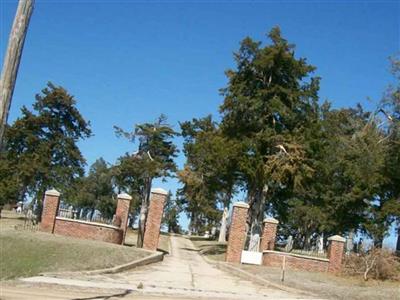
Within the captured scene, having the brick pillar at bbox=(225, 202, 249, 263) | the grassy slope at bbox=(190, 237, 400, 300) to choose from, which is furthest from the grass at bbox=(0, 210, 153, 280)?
the grassy slope at bbox=(190, 237, 400, 300)

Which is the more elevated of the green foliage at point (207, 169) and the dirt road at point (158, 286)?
the green foliage at point (207, 169)

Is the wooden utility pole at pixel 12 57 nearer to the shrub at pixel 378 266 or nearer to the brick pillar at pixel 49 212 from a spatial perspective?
the shrub at pixel 378 266

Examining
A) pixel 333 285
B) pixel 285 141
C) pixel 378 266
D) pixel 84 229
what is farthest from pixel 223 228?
pixel 333 285

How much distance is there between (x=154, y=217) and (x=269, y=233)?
6187 millimetres

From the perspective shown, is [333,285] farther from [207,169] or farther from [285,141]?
[207,169]

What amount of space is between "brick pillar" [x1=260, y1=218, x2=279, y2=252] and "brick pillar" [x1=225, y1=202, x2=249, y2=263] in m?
1.66

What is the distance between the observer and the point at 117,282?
55.1 ft

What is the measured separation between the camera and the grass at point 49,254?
61.2 feet

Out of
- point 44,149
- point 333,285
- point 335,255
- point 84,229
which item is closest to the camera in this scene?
point 333,285

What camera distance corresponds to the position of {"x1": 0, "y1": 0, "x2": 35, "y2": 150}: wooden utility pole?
9.69m

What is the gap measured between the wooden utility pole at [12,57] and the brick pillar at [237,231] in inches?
772

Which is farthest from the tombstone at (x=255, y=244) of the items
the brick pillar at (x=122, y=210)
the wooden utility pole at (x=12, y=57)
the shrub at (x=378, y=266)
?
the wooden utility pole at (x=12, y=57)

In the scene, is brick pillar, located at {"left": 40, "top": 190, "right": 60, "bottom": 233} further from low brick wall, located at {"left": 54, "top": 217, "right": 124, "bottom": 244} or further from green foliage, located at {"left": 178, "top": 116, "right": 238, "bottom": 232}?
green foliage, located at {"left": 178, "top": 116, "right": 238, "bottom": 232}

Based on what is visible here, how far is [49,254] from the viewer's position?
840 inches
